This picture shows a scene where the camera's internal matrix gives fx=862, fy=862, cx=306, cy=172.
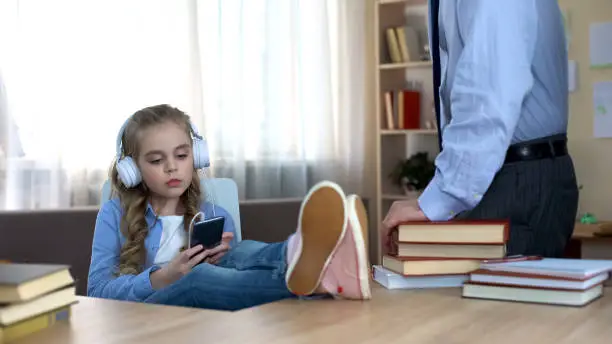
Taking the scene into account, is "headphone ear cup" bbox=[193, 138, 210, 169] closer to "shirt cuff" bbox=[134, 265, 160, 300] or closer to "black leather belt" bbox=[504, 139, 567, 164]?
"shirt cuff" bbox=[134, 265, 160, 300]

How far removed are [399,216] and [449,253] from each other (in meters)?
0.16

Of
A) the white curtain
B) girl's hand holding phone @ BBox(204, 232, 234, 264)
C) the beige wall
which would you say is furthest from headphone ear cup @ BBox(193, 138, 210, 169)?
the beige wall

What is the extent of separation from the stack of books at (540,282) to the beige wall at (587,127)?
3.02 meters

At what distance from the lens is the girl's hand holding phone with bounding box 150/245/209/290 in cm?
200

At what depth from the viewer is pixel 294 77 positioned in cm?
500

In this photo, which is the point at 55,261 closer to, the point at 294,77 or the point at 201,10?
the point at 201,10

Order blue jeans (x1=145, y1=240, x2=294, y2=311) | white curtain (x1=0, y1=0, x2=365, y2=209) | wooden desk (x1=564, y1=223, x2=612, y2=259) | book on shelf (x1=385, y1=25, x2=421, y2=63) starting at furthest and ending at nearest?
book on shelf (x1=385, y1=25, x2=421, y2=63) < wooden desk (x1=564, y1=223, x2=612, y2=259) < white curtain (x1=0, y1=0, x2=365, y2=209) < blue jeans (x1=145, y1=240, x2=294, y2=311)

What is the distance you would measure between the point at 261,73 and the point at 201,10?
1.68 ft

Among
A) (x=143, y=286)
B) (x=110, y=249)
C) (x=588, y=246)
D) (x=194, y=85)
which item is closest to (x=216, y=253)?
(x=143, y=286)

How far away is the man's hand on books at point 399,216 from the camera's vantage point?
1.81 m

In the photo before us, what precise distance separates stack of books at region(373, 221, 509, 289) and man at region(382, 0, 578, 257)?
11 cm

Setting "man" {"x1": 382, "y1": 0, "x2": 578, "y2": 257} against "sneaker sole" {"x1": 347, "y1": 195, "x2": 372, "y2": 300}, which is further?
"man" {"x1": 382, "y1": 0, "x2": 578, "y2": 257}

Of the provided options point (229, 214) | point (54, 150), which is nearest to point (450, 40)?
point (229, 214)

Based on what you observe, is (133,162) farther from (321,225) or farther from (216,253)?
(321,225)
